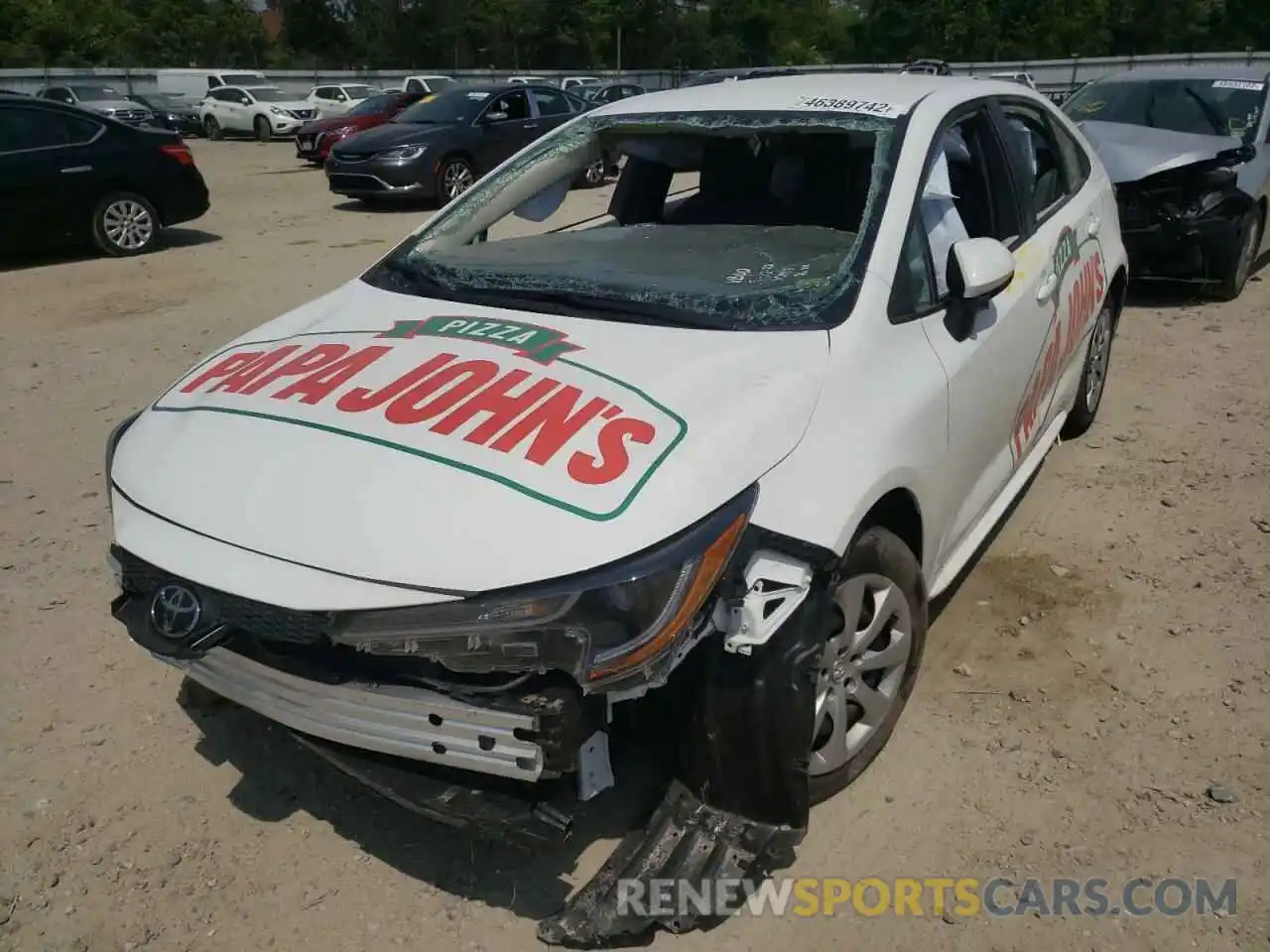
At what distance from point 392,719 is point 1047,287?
2684 mm

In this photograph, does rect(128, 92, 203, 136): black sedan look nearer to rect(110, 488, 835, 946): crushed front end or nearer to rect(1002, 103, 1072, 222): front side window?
rect(1002, 103, 1072, 222): front side window

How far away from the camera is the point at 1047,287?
3.63 m

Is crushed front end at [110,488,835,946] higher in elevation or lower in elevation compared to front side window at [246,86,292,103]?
higher

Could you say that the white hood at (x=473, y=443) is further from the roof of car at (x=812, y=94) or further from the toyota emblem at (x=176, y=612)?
the roof of car at (x=812, y=94)

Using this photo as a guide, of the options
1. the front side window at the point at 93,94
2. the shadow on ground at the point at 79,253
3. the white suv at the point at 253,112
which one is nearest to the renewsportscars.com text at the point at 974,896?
the shadow on ground at the point at 79,253

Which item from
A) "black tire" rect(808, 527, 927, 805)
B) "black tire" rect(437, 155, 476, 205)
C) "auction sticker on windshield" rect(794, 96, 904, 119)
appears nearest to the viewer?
"black tire" rect(808, 527, 927, 805)

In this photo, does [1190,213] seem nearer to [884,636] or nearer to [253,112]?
[884,636]

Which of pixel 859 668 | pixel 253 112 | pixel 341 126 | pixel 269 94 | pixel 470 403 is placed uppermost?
pixel 470 403

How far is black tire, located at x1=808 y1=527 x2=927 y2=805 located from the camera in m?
2.52

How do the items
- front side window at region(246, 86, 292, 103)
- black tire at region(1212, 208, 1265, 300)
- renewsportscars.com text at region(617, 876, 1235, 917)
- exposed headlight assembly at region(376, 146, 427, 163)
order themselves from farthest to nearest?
front side window at region(246, 86, 292, 103)
exposed headlight assembly at region(376, 146, 427, 163)
black tire at region(1212, 208, 1265, 300)
renewsportscars.com text at region(617, 876, 1235, 917)

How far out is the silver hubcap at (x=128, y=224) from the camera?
32.7 feet

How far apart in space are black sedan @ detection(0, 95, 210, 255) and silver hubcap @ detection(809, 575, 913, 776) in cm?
930

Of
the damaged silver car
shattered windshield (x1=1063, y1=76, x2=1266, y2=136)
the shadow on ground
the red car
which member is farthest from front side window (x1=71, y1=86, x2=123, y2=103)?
the damaged silver car

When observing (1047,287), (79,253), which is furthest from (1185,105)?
(79,253)
